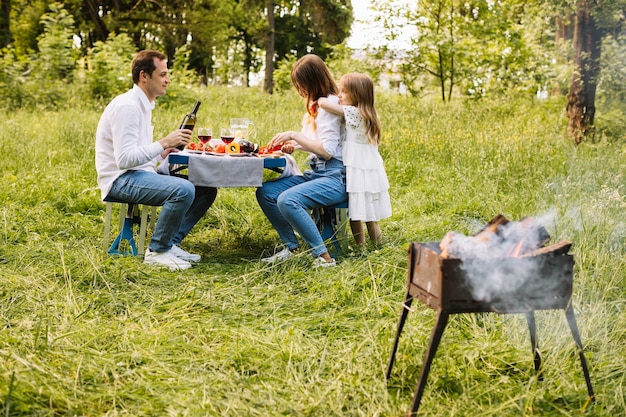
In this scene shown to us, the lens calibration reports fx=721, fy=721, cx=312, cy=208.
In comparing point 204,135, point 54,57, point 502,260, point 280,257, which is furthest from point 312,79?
point 54,57

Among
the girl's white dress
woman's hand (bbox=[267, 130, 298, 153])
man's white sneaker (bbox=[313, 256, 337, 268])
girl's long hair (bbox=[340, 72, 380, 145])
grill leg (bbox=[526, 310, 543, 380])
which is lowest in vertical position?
man's white sneaker (bbox=[313, 256, 337, 268])

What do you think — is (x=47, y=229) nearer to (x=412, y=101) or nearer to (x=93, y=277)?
(x=93, y=277)

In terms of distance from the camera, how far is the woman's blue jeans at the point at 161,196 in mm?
5066

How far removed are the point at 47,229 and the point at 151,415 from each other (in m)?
3.48

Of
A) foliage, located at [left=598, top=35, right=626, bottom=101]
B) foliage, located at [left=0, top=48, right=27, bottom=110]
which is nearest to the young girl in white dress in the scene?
foliage, located at [left=598, top=35, right=626, bottom=101]

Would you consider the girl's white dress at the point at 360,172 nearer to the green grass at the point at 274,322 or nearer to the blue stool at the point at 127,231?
the green grass at the point at 274,322

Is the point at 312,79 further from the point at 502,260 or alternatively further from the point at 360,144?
the point at 502,260

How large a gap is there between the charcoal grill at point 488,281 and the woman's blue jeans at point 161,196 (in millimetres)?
2475

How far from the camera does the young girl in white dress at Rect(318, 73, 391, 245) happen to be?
516cm

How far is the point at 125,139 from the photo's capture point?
502cm

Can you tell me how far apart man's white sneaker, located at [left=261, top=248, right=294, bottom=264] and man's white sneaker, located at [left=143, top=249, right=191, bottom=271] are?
574 millimetres

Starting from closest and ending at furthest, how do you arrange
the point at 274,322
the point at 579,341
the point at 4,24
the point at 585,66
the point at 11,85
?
the point at 579,341, the point at 274,322, the point at 585,66, the point at 11,85, the point at 4,24

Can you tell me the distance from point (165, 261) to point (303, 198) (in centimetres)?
109

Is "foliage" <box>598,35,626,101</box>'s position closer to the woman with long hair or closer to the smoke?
the woman with long hair
